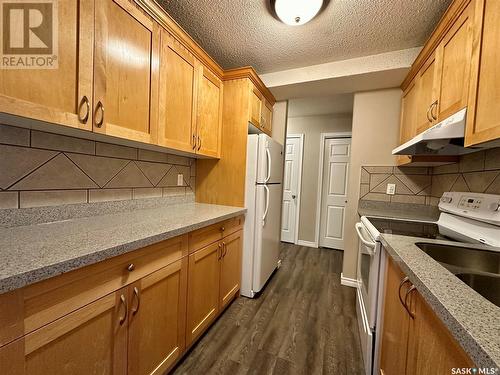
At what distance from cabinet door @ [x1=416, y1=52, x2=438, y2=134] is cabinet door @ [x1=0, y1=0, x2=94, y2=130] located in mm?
2081

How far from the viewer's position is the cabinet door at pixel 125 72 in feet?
3.38

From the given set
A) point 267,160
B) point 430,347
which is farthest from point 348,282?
point 430,347

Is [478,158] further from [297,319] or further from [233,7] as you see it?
[233,7]

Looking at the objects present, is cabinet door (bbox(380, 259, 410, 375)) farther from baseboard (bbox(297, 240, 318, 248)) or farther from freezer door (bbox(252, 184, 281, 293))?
baseboard (bbox(297, 240, 318, 248))

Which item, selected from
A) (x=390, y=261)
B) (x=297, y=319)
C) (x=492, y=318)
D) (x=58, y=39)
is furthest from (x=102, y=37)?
(x=297, y=319)

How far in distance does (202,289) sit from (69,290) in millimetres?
884

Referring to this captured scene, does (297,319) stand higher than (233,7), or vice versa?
(233,7)

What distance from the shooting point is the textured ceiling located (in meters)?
1.44

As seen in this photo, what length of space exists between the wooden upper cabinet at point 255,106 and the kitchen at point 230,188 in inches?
1.1

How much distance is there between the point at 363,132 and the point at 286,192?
184 centimetres

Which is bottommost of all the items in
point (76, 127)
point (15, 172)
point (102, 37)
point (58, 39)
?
point (15, 172)

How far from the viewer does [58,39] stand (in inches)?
34.9

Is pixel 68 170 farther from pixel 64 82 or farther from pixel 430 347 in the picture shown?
pixel 430 347

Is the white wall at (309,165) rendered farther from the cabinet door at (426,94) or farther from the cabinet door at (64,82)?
the cabinet door at (64,82)
